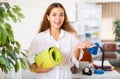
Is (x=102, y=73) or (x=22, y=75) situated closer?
(x=22, y=75)

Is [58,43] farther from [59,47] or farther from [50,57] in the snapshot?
[50,57]

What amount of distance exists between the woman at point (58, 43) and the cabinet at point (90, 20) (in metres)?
5.06

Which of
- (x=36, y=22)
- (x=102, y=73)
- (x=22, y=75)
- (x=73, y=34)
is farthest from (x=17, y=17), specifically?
(x=36, y=22)

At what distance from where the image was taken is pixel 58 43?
6.13 ft

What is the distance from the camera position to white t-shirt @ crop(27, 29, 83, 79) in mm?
1854

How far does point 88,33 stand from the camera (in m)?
7.27

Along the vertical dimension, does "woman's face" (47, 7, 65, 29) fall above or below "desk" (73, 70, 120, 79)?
above

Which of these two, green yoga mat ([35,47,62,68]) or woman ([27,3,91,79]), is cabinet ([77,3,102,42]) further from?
green yoga mat ([35,47,62,68])

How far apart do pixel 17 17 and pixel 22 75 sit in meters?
1.17

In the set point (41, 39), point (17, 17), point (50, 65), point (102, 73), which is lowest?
point (102, 73)

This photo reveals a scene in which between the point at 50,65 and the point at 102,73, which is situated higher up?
the point at 50,65

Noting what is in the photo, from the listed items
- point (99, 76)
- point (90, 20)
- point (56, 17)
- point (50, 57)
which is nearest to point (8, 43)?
point (50, 57)

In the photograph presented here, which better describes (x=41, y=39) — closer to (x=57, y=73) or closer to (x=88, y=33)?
(x=57, y=73)

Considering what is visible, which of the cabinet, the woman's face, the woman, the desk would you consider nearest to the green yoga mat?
the woman
